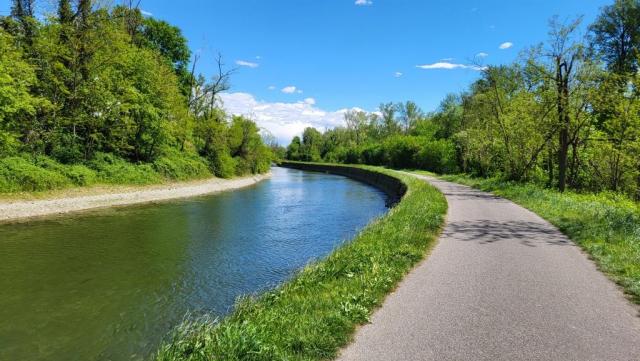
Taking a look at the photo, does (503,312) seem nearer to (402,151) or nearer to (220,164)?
(220,164)

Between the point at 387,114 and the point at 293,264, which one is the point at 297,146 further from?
the point at 293,264

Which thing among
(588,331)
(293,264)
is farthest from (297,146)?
(588,331)

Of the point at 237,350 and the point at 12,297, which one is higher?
the point at 237,350

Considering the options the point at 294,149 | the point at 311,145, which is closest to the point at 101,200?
the point at 311,145

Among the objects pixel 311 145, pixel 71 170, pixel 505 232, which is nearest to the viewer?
pixel 505 232

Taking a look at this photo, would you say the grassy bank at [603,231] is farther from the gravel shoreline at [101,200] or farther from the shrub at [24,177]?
the shrub at [24,177]

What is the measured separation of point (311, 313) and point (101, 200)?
24077mm

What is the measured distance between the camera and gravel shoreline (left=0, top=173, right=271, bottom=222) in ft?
65.9

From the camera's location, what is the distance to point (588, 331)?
5578mm

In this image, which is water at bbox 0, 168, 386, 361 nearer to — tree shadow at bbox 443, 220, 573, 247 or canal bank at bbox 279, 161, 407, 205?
tree shadow at bbox 443, 220, 573, 247

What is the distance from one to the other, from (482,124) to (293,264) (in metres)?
34.6

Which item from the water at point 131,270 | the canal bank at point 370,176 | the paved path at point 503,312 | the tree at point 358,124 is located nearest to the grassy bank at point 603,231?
the paved path at point 503,312

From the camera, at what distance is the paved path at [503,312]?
505 cm

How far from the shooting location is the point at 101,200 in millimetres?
25516
